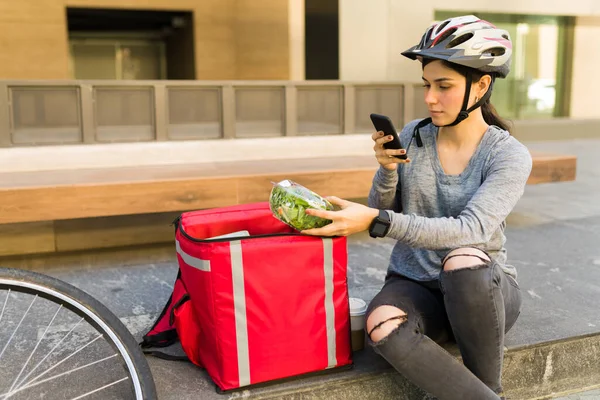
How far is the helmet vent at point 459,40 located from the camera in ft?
6.69

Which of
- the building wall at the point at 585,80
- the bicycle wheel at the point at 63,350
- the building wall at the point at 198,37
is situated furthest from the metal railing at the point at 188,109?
the building wall at the point at 585,80

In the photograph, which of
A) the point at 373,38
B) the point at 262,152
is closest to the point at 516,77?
the point at 373,38

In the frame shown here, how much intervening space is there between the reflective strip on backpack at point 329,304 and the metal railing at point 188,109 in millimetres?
3021

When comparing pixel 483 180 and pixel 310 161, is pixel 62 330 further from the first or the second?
pixel 310 161

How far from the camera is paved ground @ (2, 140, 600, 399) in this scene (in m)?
2.51

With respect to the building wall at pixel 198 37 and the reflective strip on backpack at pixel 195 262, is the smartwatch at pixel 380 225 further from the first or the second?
the building wall at pixel 198 37

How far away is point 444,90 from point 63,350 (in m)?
1.76

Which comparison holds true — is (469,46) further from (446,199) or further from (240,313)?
(240,313)

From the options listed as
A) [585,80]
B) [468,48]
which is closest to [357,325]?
[468,48]

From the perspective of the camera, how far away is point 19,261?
12.7ft

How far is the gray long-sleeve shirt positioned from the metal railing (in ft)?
9.30

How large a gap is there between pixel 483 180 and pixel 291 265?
0.72 m

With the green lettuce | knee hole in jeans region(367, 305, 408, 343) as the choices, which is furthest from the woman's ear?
knee hole in jeans region(367, 305, 408, 343)

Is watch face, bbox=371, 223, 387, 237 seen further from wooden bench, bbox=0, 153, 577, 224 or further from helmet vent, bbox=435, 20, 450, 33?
wooden bench, bbox=0, 153, 577, 224
